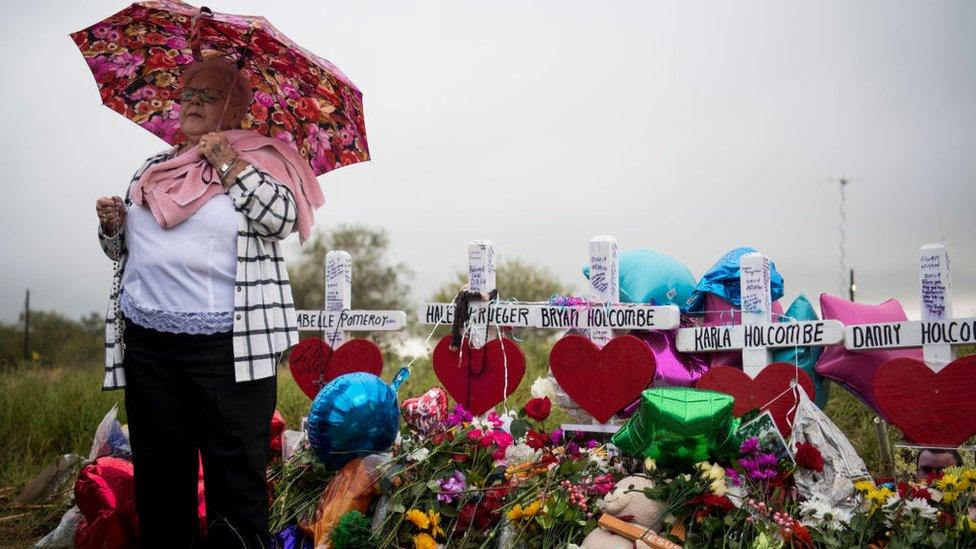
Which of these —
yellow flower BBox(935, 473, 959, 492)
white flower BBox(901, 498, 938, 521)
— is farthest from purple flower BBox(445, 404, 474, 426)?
yellow flower BBox(935, 473, 959, 492)

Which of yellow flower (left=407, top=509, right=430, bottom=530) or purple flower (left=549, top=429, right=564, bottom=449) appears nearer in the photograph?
yellow flower (left=407, top=509, right=430, bottom=530)

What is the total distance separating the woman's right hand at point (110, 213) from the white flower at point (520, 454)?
1.94 metres

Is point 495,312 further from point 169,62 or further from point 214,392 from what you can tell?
point 169,62

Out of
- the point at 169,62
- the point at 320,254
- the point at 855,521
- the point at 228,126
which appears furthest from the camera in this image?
the point at 320,254

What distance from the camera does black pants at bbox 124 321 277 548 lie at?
9.94 ft

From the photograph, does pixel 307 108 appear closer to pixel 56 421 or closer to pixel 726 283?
pixel 726 283

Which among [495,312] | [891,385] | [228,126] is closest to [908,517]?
[891,385]

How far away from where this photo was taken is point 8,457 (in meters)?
5.77

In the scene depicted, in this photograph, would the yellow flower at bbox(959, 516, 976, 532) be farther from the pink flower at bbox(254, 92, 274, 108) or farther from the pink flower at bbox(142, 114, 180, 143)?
the pink flower at bbox(142, 114, 180, 143)

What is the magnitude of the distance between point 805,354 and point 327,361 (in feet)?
8.76

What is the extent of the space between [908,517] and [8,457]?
5.70 metres

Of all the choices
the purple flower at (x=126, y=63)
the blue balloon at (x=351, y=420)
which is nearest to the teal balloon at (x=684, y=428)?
the blue balloon at (x=351, y=420)

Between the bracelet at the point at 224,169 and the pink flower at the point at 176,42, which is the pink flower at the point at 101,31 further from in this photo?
the bracelet at the point at 224,169

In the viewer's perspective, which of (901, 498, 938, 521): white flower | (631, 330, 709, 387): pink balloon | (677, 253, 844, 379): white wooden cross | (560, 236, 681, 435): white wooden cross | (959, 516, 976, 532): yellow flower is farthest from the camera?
(631, 330, 709, 387): pink balloon
